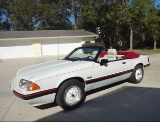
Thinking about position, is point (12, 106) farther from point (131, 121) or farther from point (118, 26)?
point (118, 26)

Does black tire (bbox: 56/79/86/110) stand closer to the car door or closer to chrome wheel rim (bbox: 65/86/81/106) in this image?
chrome wheel rim (bbox: 65/86/81/106)

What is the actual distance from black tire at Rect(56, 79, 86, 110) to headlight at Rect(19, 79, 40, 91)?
60cm

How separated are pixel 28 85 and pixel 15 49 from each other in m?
19.0

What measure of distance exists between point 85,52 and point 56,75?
187 centimetres

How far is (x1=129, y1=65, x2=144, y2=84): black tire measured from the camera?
6.88 metres

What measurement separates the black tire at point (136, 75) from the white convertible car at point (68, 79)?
28.1 inches

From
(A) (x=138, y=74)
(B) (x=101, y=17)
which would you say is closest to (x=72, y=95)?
(A) (x=138, y=74)

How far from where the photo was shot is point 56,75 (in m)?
4.59

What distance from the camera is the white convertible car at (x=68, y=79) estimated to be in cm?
440

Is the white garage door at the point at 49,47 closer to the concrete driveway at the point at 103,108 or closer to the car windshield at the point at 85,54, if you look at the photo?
the concrete driveway at the point at 103,108

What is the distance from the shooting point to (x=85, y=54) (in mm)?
6023

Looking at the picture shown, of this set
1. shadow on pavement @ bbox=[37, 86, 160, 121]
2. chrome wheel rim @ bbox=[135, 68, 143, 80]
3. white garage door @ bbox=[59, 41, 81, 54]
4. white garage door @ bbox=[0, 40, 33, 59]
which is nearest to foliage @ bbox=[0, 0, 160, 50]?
white garage door @ bbox=[59, 41, 81, 54]

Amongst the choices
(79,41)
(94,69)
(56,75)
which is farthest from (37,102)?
(79,41)

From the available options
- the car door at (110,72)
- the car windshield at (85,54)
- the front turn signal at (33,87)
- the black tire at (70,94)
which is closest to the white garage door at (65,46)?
the car windshield at (85,54)
